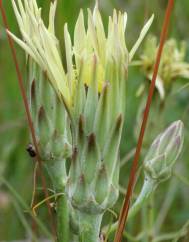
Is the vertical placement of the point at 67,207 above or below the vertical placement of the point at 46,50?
below

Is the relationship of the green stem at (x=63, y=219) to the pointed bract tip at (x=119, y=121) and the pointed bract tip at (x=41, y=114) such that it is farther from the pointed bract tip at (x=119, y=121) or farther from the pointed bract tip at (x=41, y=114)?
the pointed bract tip at (x=119, y=121)

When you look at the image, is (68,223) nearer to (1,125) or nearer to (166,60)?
(166,60)

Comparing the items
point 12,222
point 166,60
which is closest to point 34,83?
point 166,60

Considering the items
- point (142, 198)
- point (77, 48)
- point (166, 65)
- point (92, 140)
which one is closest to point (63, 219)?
point (142, 198)

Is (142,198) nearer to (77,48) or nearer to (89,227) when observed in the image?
(89,227)

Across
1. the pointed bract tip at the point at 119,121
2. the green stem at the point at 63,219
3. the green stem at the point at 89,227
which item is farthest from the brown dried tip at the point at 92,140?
the green stem at the point at 63,219
